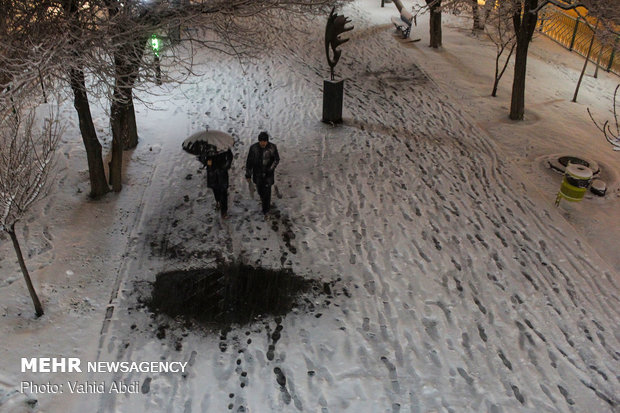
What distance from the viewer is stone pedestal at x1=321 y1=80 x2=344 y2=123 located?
37.8ft

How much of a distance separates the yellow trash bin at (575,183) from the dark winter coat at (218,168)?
626 centimetres

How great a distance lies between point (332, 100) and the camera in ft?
38.3

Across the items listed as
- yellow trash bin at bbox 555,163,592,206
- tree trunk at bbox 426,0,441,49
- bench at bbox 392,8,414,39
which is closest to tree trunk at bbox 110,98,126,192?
yellow trash bin at bbox 555,163,592,206

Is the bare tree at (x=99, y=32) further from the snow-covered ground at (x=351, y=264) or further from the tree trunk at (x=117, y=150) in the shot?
the snow-covered ground at (x=351, y=264)

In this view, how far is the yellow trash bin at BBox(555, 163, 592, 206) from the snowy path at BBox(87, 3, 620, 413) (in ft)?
1.61

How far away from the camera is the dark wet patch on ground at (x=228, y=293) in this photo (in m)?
6.32

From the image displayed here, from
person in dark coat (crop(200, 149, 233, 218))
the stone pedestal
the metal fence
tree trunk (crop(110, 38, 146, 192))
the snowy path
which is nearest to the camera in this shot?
the snowy path

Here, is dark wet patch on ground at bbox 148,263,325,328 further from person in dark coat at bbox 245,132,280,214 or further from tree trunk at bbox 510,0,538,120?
tree trunk at bbox 510,0,538,120

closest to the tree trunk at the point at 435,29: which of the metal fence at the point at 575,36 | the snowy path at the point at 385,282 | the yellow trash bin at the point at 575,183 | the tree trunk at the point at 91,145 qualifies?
the metal fence at the point at 575,36

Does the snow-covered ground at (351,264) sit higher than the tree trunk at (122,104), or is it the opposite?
the tree trunk at (122,104)

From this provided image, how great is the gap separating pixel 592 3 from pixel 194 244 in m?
9.42

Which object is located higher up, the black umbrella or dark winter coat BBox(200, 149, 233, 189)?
the black umbrella

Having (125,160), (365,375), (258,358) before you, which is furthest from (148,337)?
(125,160)

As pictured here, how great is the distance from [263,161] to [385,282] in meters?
2.76
